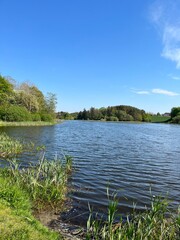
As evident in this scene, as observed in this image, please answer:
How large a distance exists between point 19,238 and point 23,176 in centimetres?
494

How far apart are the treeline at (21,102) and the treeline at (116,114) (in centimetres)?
7568

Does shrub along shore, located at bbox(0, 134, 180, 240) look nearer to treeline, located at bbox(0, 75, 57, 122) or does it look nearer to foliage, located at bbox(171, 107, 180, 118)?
treeline, located at bbox(0, 75, 57, 122)

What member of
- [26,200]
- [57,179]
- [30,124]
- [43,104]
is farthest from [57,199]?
[43,104]

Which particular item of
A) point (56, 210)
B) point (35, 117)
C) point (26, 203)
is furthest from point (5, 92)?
point (26, 203)

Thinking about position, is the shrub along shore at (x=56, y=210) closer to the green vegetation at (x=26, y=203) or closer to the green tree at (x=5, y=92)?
the green vegetation at (x=26, y=203)

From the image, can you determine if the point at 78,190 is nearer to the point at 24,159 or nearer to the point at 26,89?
the point at 24,159

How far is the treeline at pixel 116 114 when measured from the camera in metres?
162

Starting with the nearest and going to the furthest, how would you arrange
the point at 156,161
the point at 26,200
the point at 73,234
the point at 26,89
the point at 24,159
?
1. the point at 73,234
2. the point at 26,200
3. the point at 24,159
4. the point at 156,161
5. the point at 26,89

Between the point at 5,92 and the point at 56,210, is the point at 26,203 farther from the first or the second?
the point at 5,92

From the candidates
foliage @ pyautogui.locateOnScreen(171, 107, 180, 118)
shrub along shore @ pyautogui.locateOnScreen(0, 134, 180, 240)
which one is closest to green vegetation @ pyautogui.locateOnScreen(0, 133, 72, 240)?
shrub along shore @ pyautogui.locateOnScreen(0, 134, 180, 240)

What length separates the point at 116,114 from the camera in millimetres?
163250

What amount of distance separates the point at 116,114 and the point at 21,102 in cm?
9989

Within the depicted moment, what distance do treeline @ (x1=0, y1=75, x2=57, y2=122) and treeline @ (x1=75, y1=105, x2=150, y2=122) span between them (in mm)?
75679

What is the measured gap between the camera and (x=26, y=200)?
7.84 m
